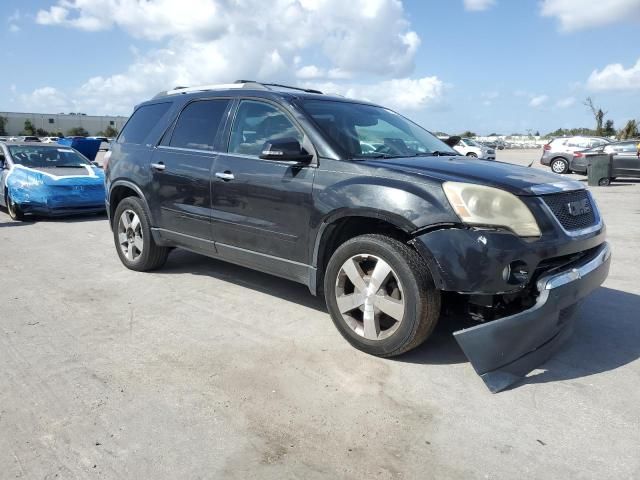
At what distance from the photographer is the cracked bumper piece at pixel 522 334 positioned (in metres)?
3.04

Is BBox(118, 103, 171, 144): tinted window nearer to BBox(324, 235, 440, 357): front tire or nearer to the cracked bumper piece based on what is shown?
BBox(324, 235, 440, 357): front tire

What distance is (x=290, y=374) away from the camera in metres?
3.38

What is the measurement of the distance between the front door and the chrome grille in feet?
5.38

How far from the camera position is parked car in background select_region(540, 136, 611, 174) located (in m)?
20.8

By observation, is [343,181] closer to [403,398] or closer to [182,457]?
[403,398]

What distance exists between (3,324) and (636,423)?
4443mm

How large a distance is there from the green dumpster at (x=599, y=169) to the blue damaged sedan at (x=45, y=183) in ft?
48.1

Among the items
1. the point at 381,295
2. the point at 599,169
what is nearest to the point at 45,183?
the point at 381,295

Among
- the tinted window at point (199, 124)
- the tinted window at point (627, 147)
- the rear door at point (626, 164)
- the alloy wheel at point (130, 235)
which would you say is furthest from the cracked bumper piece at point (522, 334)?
the tinted window at point (627, 147)

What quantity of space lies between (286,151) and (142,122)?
2631 mm

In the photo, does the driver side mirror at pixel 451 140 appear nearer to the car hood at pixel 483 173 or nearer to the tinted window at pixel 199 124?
the car hood at pixel 483 173

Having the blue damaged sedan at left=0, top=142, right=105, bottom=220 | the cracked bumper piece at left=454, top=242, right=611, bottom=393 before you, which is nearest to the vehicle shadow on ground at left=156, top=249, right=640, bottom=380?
the cracked bumper piece at left=454, top=242, right=611, bottom=393

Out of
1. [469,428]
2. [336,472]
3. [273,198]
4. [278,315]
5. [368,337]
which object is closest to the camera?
[336,472]

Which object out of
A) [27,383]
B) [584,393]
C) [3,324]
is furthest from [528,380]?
[3,324]
